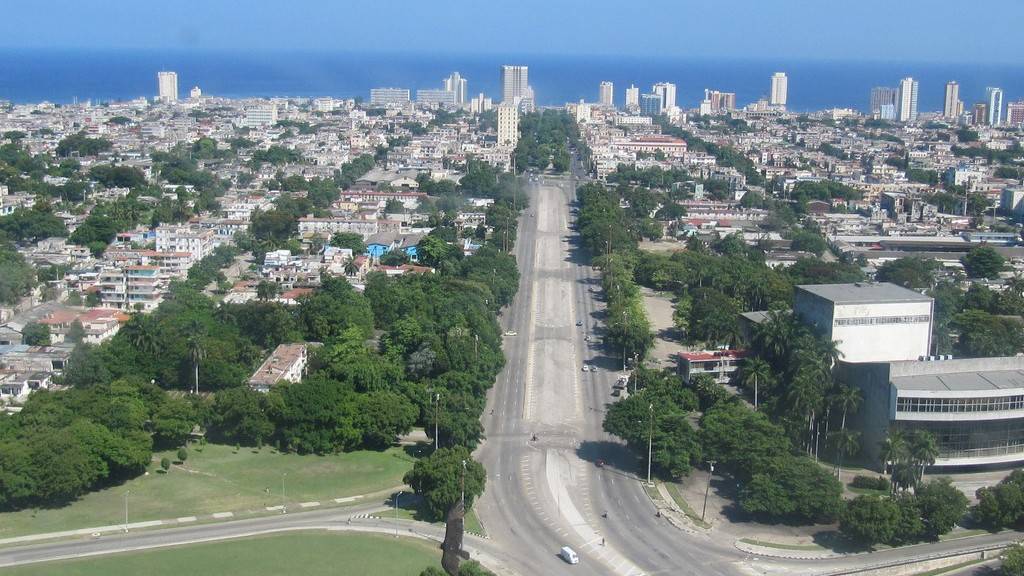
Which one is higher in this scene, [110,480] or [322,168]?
[322,168]

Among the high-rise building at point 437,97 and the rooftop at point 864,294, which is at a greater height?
the high-rise building at point 437,97

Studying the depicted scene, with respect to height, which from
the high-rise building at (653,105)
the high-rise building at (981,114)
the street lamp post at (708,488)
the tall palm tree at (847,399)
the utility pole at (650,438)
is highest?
the high-rise building at (653,105)

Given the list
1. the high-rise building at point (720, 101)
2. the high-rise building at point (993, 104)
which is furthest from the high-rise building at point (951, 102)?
the high-rise building at point (720, 101)

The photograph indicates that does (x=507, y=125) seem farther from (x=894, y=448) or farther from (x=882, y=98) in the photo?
(x=894, y=448)

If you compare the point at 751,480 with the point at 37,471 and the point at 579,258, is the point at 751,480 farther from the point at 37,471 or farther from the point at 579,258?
the point at 579,258

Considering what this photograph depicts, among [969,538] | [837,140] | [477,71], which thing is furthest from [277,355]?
[477,71]

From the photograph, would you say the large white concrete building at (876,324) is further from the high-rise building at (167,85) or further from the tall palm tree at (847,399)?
the high-rise building at (167,85)

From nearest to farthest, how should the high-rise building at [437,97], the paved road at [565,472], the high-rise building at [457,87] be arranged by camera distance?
1. the paved road at [565,472]
2. the high-rise building at [437,97]
3. the high-rise building at [457,87]
